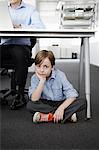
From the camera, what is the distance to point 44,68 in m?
1.74

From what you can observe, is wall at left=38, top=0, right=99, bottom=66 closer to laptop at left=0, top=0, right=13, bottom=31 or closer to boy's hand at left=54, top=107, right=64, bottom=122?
laptop at left=0, top=0, right=13, bottom=31

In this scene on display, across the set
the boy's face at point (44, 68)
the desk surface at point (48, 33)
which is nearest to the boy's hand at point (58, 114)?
the boy's face at point (44, 68)

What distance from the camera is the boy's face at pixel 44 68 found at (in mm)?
1727

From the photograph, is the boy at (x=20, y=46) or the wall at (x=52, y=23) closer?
the boy at (x=20, y=46)

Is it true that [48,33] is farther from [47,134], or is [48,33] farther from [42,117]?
Result: [47,134]

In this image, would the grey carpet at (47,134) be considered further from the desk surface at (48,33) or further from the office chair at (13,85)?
the desk surface at (48,33)

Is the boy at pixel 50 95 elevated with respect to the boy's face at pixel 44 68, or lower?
lower

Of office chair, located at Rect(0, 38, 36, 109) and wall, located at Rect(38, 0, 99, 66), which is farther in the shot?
wall, located at Rect(38, 0, 99, 66)

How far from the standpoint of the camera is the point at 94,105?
2312 mm

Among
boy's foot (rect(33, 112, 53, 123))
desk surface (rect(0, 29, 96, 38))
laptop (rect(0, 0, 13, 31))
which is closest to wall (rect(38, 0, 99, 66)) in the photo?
laptop (rect(0, 0, 13, 31))

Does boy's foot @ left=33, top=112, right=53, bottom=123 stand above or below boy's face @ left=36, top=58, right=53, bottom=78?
below

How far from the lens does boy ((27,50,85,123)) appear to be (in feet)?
5.69

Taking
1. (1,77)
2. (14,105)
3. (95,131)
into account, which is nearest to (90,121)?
(95,131)

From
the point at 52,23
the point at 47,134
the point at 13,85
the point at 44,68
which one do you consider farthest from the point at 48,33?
the point at 52,23
